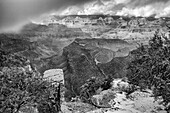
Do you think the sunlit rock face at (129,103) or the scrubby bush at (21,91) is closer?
the scrubby bush at (21,91)

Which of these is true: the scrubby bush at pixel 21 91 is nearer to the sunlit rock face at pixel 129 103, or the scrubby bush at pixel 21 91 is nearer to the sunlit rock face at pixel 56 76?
the sunlit rock face at pixel 129 103

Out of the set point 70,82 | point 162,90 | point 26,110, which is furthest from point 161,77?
point 70,82

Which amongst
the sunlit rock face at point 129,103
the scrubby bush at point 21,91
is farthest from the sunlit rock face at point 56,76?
the scrubby bush at point 21,91

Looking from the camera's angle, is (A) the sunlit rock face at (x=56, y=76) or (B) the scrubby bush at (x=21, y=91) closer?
(B) the scrubby bush at (x=21, y=91)

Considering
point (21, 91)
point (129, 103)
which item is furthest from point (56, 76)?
point (21, 91)

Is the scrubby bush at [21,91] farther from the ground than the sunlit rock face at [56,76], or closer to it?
farther from the ground

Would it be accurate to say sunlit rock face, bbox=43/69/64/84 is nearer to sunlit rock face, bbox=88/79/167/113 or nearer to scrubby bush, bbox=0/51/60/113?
sunlit rock face, bbox=88/79/167/113

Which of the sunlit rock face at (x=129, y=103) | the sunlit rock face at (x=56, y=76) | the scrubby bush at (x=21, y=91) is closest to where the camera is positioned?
the scrubby bush at (x=21, y=91)

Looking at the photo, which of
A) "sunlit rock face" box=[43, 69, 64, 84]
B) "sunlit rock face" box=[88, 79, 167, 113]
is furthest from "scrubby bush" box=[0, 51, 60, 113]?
"sunlit rock face" box=[43, 69, 64, 84]

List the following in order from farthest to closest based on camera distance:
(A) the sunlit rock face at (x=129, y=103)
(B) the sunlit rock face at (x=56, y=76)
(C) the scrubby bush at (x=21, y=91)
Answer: (B) the sunlit rock face at (x=56, y=76) < (A) the sunlit rock face at (x=129, y=103) < (C) the scrubby bush at (x=21, y=91)

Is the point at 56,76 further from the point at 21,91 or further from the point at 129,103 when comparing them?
the point at 21,91

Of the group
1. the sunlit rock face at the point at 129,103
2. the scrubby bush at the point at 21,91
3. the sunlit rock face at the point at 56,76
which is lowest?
the sunlit rock face at the point at 129,103
